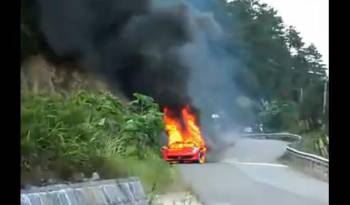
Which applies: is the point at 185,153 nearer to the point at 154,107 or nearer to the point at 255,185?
the point at 154,107

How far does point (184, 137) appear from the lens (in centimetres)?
2148

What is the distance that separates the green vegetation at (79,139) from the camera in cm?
531

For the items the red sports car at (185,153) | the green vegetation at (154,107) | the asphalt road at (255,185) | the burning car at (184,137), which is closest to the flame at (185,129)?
the burning car at (184,137)

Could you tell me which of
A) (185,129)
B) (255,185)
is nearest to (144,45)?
(185,129)

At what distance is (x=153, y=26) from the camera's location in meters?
20.7

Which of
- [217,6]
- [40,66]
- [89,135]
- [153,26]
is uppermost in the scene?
[217,6]

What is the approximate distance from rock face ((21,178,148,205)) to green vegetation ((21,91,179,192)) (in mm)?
339

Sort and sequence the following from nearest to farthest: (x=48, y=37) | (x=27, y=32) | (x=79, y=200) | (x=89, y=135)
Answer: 1. (x=79, y=200)
2. (x=89, y=135)
3. (x=27, y=32)
4. (x=48, y=37)

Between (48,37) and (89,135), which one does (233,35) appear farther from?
(89,135)

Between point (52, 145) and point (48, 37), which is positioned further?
point (48, 37)

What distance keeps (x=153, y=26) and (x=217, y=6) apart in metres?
8.05

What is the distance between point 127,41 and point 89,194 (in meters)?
15.7
